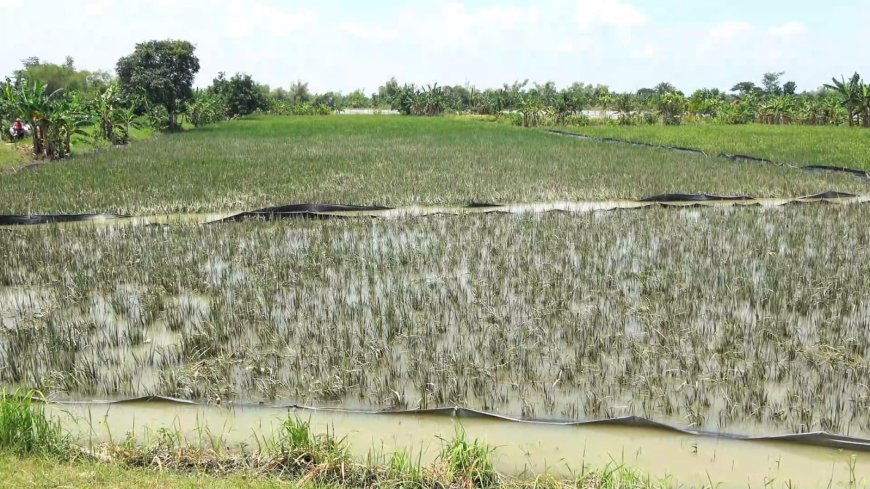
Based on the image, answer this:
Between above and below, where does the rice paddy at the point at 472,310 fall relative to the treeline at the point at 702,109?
below

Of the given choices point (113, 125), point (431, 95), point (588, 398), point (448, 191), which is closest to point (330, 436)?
point (588, 398)

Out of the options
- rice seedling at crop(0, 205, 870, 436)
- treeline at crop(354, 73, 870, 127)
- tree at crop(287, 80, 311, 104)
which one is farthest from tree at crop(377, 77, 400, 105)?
rice seedling at crop(0, 205, 870, 436)

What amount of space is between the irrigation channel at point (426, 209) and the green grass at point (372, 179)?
16.2 inches

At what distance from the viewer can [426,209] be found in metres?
10.2

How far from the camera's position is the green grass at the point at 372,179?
1087cm

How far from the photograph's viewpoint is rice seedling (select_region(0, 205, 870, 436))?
381cm

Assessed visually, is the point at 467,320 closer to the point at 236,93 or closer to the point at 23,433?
the point at 23,433

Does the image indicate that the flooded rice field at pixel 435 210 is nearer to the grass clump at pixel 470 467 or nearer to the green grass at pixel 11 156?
the grass clump at pixel 470 467

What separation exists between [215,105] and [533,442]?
149ft

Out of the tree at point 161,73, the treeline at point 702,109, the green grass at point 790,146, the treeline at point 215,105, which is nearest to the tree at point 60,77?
the treeline at point 215,105

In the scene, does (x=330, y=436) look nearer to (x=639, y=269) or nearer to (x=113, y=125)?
(x=639, y=269)

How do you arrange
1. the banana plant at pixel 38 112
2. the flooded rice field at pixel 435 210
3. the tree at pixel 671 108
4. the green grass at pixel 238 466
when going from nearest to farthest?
the green grass at pixel 238 466 < the flooded rice field at pixel 435 210 < the banana plant at pixel 38 112 < the tree at pixel 671 108

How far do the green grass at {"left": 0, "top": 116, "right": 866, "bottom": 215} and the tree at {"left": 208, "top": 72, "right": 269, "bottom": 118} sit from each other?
36675 millimetres

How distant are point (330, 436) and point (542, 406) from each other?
116 cm
